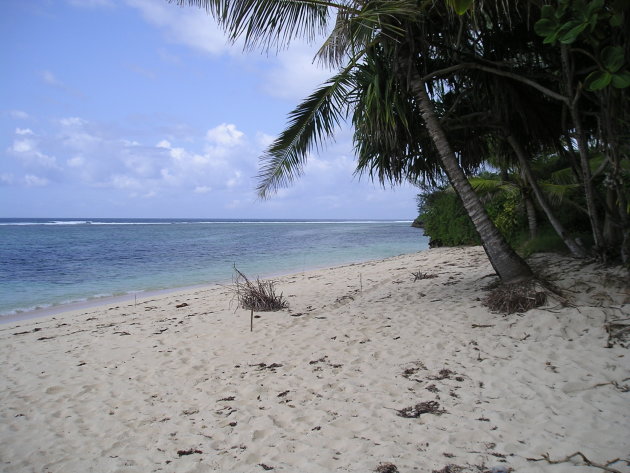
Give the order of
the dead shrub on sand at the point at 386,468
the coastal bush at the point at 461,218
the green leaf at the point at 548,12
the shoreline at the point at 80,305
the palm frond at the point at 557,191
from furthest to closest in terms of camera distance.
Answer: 1. the coastal bush at the point at 461,218
2. the shoreline at the point at 80,305
3. the palm frond at the point at 557,191
4. the green leaf at the point at 548,12
5. the dead shrub on sand at the point at 386,468

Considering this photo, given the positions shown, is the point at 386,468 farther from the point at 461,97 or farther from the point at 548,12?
the point at 461,97

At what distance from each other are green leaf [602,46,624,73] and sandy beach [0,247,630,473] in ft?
7.96

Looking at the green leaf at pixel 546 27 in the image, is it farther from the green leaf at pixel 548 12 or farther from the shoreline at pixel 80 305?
the shoreline at pixel 80 305

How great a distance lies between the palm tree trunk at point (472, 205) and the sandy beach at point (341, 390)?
2.09 ft

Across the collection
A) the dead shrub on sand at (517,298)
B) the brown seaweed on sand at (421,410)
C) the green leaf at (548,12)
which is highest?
the green leaf at (548,12)

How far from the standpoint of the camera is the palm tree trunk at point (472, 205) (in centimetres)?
561

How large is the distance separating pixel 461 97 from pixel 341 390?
4.85 meters

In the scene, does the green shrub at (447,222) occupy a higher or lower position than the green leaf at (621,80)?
lower

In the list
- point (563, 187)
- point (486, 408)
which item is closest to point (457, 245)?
point (563, 187)

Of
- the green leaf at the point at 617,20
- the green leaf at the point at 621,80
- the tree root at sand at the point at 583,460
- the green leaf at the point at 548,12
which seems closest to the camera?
the tree root at sand at the point at 583,460

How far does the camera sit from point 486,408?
310 cm

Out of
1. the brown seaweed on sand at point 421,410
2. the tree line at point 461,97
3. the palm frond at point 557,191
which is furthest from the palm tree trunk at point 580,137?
the brown seaweed on sand at point 421,410

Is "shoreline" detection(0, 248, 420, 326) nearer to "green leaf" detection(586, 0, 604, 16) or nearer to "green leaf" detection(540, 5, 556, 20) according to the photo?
"green leaf" detection(540, 5, 556, 20)

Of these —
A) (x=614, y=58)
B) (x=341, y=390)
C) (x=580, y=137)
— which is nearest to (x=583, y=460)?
(x=341, y=390)
